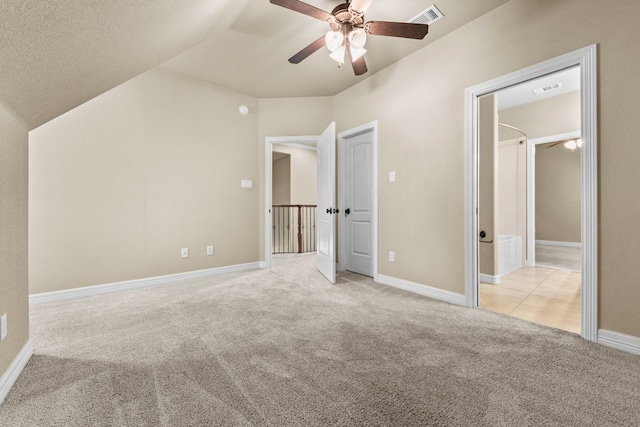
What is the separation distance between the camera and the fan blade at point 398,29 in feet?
6.70

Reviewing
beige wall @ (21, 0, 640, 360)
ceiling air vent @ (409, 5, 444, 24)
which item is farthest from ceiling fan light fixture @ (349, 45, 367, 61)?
beige wall @ (21, 0, 640, 360)

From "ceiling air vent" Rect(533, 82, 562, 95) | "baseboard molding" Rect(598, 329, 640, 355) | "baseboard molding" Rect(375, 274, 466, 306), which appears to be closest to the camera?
"baseboard molding" Rect(598, 329, 640, 355)

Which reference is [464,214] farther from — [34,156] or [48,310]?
[34,156]

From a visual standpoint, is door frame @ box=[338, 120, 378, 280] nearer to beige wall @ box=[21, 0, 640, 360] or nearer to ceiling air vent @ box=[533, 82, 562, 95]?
beige wall @ box=[21, 0, 640, 360]

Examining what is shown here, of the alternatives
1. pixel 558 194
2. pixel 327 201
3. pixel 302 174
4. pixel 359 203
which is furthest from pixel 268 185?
pixel 558 194

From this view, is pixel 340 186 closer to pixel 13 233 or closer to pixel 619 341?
pixel 619 341

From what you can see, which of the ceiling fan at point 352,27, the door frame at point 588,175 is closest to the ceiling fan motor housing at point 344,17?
the ceiling fan at point 352,27

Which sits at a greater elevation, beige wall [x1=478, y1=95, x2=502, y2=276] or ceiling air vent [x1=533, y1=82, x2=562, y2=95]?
ceiling air vent [x1=533, y1=82, x2=562, y2=95]

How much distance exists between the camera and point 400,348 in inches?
71.1

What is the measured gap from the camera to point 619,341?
70.9 inches

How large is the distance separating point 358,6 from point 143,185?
3015 millimetres

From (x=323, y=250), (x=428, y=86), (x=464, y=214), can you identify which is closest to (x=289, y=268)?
(x=323, y=250)

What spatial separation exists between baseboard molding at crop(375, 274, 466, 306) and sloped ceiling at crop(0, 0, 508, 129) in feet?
8.62

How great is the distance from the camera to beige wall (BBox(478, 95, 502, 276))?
353cm
